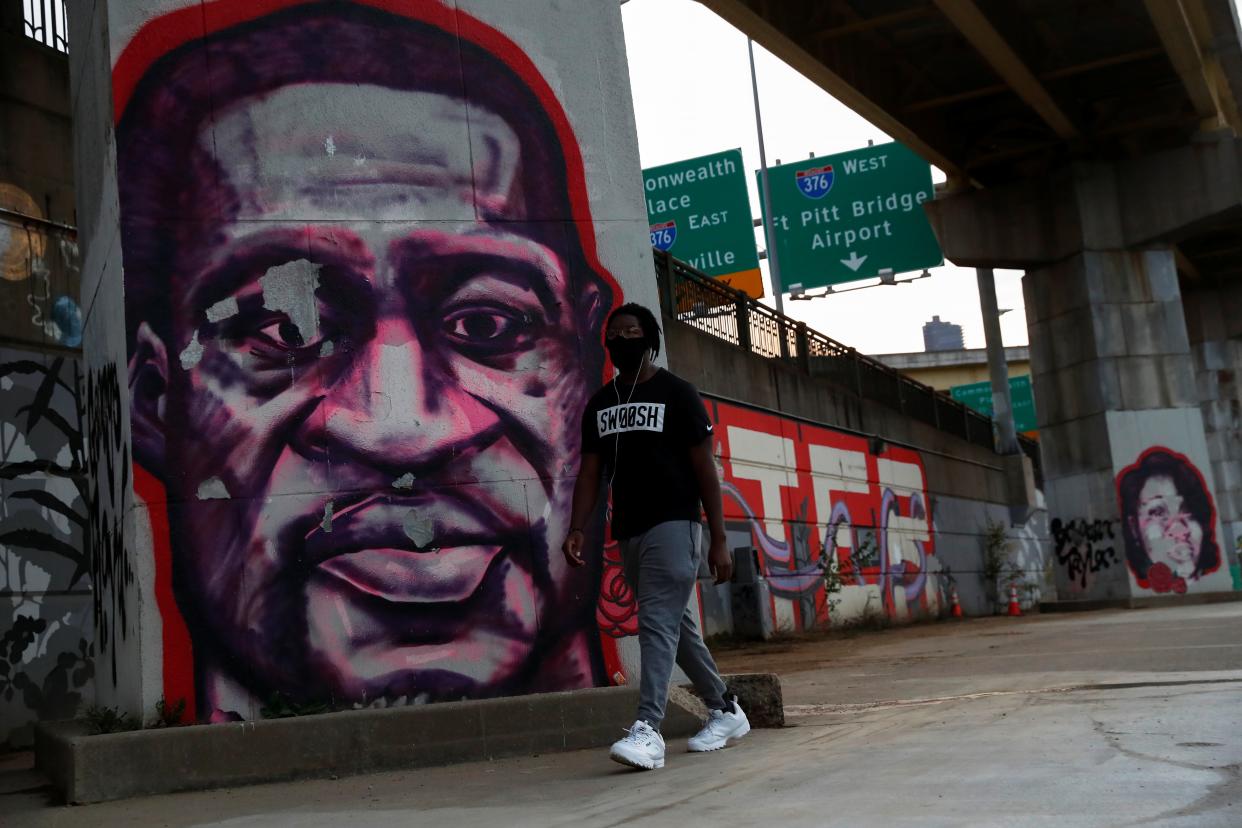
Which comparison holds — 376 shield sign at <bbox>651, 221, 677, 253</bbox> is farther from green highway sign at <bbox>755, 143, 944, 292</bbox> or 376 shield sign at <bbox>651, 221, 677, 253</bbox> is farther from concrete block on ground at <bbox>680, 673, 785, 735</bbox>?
concrete block on ground at <bbox>680, 673, 785, 735</bbox>

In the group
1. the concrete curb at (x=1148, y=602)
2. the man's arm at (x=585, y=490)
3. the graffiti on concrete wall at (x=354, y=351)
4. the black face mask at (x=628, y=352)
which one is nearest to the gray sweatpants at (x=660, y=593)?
the man's arm at (x=585, y=490)

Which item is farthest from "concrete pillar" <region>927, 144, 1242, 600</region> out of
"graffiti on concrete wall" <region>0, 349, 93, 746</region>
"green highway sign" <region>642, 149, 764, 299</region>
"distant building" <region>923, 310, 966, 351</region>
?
"distant building" <region>923, 310, 966, 351</region>

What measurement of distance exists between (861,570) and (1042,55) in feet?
33.4

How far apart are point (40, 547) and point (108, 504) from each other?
336 centimetres

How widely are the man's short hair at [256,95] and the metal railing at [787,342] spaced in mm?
6638

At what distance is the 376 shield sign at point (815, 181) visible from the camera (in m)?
29.5

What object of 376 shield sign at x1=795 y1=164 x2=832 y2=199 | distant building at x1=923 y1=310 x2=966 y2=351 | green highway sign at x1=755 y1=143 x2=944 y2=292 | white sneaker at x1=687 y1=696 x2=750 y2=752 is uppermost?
distant building at x1=923 y1=310 x2=966 y2=351

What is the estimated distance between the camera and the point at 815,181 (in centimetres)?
2973

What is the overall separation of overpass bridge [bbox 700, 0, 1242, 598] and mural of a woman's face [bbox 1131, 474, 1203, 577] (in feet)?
0.59

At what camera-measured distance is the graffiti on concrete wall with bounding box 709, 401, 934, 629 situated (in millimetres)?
19344

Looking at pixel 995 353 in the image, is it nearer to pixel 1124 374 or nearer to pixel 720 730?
pixel 1124 374

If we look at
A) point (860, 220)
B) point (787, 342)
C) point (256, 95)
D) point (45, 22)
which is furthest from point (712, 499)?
point (860, 220)

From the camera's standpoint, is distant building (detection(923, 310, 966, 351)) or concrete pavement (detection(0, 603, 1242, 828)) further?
distant building (detection(923, 310, 966, 351))

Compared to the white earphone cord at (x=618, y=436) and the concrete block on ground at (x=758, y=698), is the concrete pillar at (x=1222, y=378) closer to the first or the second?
the concrete block on ground at (x=758, y=698)
